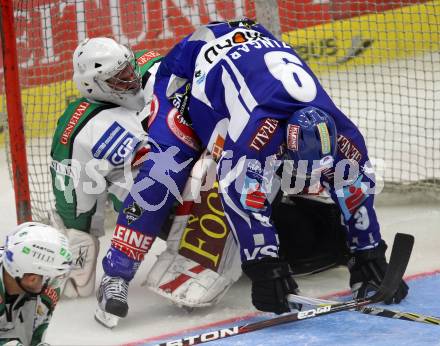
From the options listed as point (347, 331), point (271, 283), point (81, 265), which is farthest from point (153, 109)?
point (347, 331)

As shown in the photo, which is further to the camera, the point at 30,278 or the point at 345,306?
the point at 345,306

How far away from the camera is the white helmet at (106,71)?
4.32 metres

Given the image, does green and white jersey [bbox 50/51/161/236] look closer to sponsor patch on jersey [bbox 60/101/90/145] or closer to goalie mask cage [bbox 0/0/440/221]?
sponsor patch on jersey [bbox 60/101/90/145]

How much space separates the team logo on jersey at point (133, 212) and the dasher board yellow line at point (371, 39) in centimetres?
223

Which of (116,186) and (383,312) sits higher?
(116,186)

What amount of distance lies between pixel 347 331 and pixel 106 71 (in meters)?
1.42

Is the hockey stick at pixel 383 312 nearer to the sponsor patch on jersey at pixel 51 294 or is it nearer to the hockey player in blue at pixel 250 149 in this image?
the hockey player in blue at pixel 250 149

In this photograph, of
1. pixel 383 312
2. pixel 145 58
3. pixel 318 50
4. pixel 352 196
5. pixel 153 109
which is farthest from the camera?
pixel 318 50

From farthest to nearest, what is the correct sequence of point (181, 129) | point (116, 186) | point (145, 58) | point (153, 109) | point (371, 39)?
point (371, 39) → point (145, 58) → point (116, 186) → point (153, 109) → point (181, 129)

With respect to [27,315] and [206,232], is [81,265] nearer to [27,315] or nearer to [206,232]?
[206,232]

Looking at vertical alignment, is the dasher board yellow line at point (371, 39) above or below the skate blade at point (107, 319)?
above

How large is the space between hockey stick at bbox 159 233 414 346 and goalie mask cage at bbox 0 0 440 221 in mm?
1236

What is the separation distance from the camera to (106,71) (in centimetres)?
430

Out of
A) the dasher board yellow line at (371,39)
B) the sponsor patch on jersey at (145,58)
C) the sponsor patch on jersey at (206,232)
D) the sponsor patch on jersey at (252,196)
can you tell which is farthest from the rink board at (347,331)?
the dasher board yellow line at (371,39)
